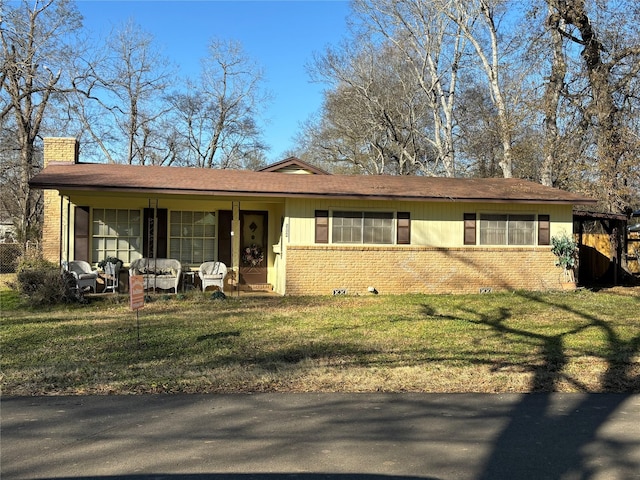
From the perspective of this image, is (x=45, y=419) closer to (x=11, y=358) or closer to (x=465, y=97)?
(x=11, y=358)

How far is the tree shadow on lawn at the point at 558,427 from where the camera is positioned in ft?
13.8

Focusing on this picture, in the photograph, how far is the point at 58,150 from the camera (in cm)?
1689

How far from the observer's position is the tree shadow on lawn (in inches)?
166

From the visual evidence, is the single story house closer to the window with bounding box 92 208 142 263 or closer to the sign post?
the window with bounding box 92 208 142 263

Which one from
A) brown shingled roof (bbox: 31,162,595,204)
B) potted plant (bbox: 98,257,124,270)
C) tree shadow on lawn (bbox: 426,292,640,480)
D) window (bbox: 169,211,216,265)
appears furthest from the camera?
window (bbox: 169,211,216,265)

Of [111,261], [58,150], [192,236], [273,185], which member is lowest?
[111,261]

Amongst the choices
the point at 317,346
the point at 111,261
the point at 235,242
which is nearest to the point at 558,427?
the point at 317,346

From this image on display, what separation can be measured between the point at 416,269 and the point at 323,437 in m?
11.5

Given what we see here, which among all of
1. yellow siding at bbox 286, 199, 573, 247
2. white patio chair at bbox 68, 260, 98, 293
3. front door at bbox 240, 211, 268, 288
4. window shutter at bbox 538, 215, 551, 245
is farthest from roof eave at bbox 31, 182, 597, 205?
front door at bbox 240, 211, 268, 288

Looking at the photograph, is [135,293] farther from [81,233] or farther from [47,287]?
[81,233]

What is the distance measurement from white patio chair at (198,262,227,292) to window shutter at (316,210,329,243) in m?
2.72

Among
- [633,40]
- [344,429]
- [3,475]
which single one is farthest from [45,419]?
[633,40]

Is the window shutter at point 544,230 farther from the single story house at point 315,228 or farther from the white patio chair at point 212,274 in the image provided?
the white patio chair at point 212,274

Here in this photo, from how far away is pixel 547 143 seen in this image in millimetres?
19094
